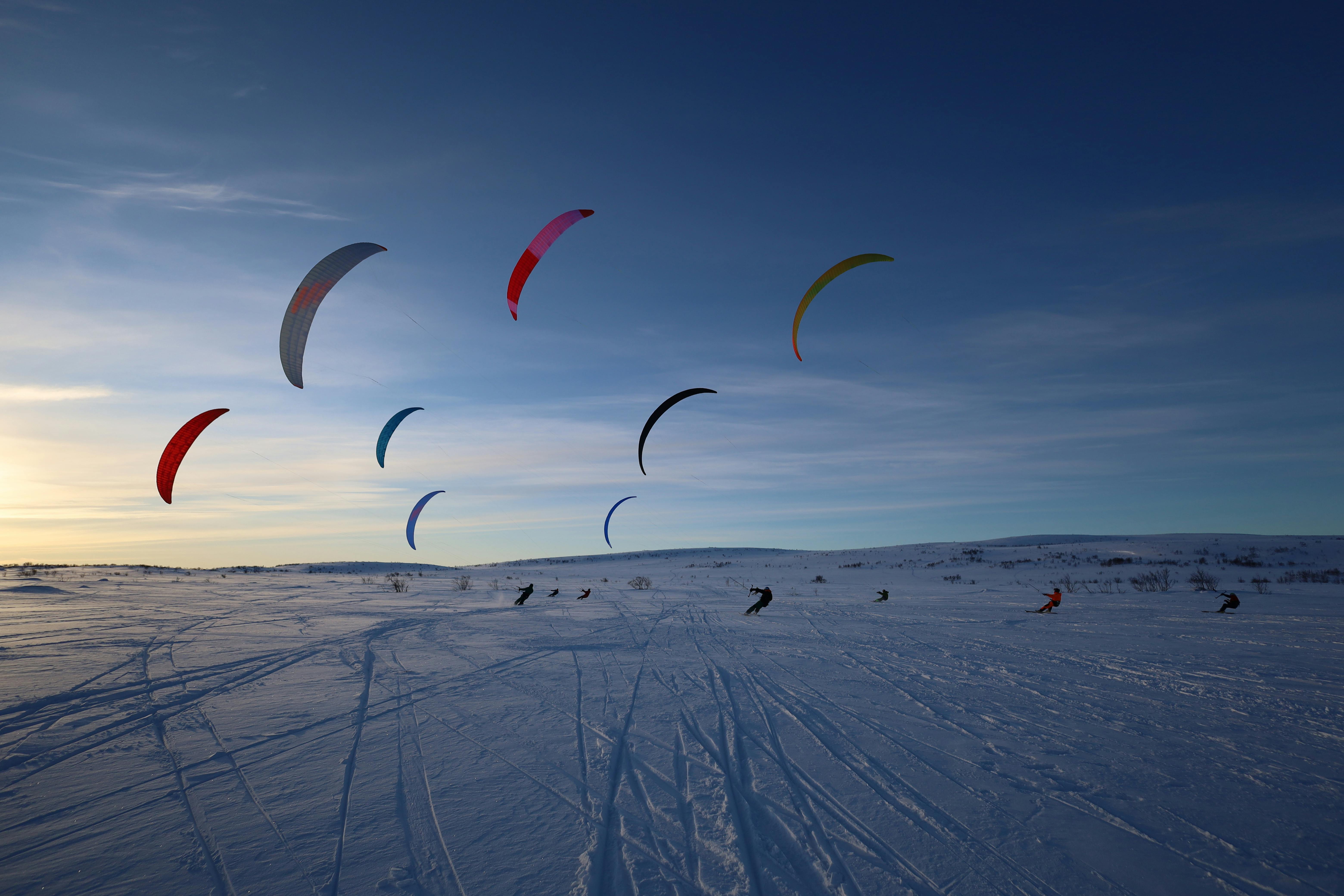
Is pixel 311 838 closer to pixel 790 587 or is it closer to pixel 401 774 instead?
pixel 401 774

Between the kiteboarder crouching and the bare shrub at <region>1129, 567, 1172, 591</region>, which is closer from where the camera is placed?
the kiteboarder crouching

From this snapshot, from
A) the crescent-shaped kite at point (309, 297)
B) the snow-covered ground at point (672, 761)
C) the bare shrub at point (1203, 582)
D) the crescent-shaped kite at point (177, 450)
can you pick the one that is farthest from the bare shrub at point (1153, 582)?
the crescent-shaped kite at point (177, 450)

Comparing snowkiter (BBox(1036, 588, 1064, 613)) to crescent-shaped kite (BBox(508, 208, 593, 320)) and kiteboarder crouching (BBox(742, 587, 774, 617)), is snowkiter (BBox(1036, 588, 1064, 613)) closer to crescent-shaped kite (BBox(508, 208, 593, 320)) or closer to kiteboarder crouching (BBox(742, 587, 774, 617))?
kiteboarder crouching (BBox(742, 587, 774, 617))

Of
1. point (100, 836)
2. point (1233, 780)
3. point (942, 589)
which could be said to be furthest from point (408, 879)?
point (942, 589)

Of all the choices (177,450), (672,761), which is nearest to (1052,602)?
(672,761)

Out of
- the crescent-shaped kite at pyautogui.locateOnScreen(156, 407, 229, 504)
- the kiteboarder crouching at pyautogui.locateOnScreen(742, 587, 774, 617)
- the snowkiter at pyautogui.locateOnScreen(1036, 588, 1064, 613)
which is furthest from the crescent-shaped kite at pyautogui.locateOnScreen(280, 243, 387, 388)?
the snowkiter at pyautogui.locateOnScreen(1036, 588, 1064, 613)

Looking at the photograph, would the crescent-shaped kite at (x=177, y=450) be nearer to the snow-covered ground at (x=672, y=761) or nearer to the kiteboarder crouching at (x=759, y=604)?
Answer: the snow-covered ground at (x=672, y=761)
